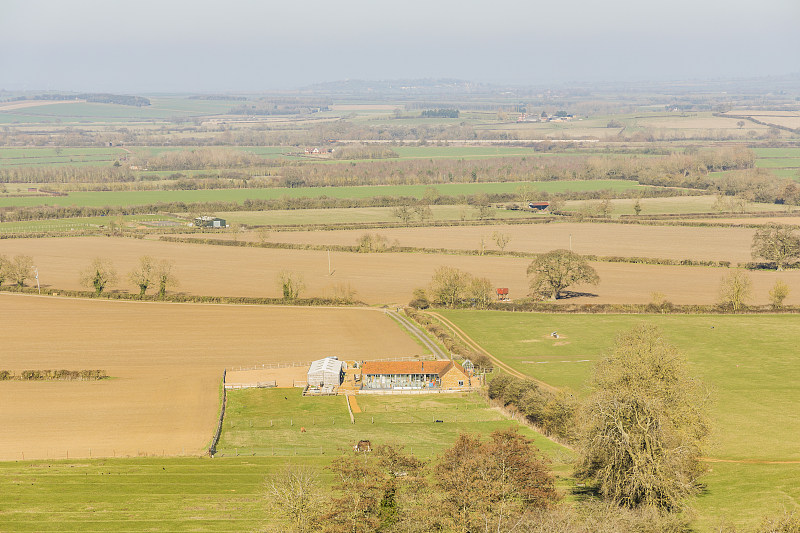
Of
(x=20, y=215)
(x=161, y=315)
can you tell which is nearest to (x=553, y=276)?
(x=161, y=315)

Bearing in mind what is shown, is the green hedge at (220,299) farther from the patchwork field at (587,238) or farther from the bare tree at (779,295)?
the bare tree at (779,295)

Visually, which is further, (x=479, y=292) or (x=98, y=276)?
(x=98, y=276)

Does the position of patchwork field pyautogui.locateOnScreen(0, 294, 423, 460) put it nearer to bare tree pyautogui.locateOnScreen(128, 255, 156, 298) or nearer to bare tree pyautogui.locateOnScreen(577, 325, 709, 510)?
bare tree pyautogui.locateOnScreen(128, 255, 156, 298)

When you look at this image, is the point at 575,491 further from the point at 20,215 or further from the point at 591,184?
→ the point at 591,184

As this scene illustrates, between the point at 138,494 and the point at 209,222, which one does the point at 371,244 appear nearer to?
the point at 209,222

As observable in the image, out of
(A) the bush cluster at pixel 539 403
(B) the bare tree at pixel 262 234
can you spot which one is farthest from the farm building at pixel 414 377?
(B) the bare tree at pixel 262 234

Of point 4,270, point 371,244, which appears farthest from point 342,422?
point 371,244
